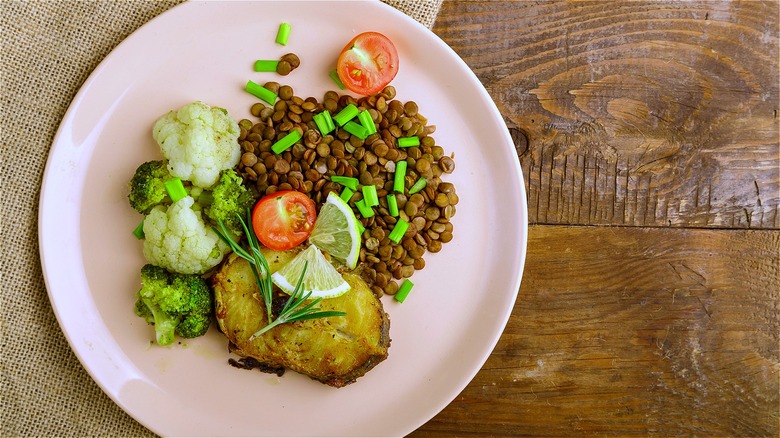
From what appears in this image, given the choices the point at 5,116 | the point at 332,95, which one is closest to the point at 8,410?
the point at 5,116

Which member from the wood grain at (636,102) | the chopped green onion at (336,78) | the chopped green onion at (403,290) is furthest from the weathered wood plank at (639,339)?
the chopped green onion at (336,78)

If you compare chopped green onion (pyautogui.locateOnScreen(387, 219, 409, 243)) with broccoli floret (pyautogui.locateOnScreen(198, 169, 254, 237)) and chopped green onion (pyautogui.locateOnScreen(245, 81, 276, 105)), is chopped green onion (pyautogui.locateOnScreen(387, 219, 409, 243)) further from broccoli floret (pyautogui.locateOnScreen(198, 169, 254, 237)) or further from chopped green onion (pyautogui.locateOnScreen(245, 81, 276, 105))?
chopped green onion (pyautogui.locateOnScreen(245, 81, 276, 105))

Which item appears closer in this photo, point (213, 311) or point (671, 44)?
point (213, 311)

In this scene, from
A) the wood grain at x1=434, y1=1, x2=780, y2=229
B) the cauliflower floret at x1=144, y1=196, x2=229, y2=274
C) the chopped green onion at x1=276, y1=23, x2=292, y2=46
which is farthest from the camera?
the wood grain at x1=434, y1=1, x2=780, y2=229

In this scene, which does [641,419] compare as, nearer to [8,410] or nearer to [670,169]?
[670,169]

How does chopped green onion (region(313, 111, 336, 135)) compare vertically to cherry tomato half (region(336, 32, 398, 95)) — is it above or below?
below

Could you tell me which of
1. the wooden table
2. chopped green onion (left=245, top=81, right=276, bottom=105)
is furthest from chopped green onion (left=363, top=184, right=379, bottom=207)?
the wooden table
